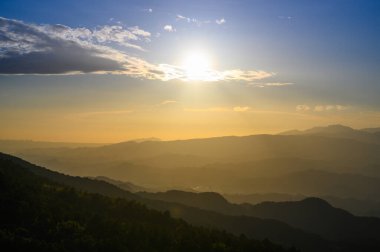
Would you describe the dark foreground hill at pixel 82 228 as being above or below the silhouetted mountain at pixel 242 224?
above

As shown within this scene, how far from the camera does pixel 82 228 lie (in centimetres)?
6519

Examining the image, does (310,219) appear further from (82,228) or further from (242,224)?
(82,228)

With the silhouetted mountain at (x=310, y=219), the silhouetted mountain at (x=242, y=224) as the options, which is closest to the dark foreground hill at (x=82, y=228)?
the silhouetted mountain at (x=242, y=224)

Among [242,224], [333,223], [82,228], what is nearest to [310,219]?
[333,223]

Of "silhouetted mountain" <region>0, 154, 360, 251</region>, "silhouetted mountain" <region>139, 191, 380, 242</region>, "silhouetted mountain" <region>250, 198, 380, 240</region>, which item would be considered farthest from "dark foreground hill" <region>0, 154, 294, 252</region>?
"silhouetted mountain" <region>250, 198, 380, 240</region>

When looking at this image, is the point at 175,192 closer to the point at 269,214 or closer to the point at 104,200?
the point at 269,214

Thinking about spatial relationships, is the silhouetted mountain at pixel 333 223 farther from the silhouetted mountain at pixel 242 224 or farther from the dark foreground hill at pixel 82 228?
the dark foreground hill at pixel 82 228

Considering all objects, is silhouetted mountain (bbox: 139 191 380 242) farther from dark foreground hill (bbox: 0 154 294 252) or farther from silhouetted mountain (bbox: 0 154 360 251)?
dark foreground hill (bbox: 0 154 294 252)

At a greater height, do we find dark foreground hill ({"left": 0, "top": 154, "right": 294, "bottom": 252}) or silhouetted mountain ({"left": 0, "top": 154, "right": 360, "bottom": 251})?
dark foreground hill ({"left": 0, "top": 154, "right": 294, "bottom": 252})

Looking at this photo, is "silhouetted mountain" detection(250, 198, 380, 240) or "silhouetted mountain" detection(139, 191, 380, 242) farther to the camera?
"silhouetted mountain" detection(139, 191, 380, 242)

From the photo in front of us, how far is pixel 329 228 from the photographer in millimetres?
184000

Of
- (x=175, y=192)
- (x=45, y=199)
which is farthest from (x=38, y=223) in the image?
(x=175, y=192)

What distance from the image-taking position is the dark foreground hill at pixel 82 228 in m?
58.7

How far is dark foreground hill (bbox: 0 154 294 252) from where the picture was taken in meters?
58.7
